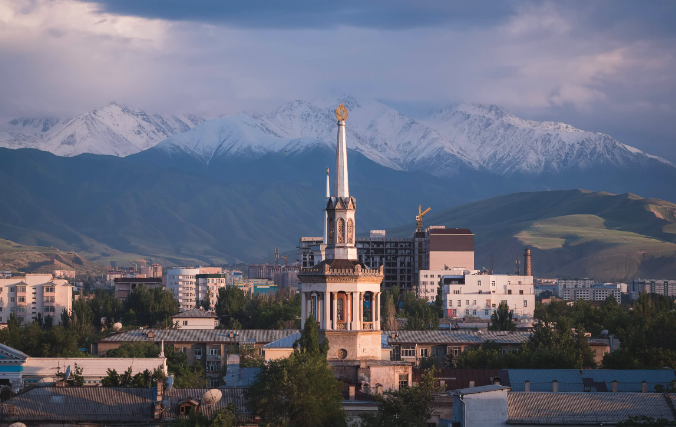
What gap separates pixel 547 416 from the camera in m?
62.7

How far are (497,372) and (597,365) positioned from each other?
69.0 ft

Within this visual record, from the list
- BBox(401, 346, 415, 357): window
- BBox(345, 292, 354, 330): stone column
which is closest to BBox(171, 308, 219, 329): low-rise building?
BBox(401, 346, 415, 357): window

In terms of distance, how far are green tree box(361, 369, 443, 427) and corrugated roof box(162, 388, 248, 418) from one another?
767 centimetres

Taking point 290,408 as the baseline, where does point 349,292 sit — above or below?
above

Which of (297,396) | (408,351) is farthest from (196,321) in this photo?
(297,396)

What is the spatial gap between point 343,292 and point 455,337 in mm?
56168

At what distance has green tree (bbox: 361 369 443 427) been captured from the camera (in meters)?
60.0

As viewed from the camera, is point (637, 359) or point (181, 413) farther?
point (637, 359)

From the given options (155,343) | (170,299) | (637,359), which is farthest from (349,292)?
(170,299)

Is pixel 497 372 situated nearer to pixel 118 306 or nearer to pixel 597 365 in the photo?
pixel 597 365

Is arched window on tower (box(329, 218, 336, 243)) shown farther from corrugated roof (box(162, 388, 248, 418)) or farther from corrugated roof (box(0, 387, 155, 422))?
corrugated roof (box(0, 387, 155, 422))

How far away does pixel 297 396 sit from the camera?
62.2 metres

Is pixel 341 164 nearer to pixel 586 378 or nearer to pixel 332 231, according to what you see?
pixel 332 231

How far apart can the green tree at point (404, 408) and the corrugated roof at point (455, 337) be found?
5436cm
